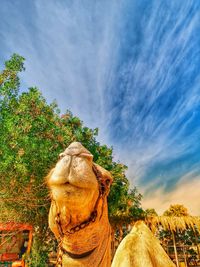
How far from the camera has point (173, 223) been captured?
1614cm

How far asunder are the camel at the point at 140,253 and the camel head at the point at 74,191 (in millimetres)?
296

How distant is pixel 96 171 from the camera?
4.36ft

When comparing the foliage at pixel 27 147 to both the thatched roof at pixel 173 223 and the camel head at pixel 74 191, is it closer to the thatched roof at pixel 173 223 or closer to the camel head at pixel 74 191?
the thatched roof at pixel 173 223

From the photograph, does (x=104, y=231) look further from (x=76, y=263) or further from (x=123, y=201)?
(x=123, y=201)

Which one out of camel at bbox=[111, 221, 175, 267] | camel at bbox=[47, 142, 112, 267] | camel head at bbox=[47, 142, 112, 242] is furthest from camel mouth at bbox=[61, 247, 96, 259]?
camel at bbox=[111, 221, 175, 267]

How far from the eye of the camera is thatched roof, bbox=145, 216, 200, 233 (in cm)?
1595

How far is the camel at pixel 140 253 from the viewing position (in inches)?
30.7

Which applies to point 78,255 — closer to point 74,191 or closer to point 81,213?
point 81,213

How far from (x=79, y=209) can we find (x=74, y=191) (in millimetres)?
103

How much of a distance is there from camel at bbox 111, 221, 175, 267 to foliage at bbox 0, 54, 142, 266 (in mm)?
8226

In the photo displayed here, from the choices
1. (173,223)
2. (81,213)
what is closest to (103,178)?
(81,213)

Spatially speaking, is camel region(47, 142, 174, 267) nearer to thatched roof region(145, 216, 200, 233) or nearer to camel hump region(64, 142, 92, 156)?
camel hump region(64, 142, 92, 156)

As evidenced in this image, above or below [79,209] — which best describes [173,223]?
above

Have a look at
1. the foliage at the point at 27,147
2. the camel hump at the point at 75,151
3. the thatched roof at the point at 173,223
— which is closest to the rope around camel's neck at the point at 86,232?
the camel hump at the point at 75,151
